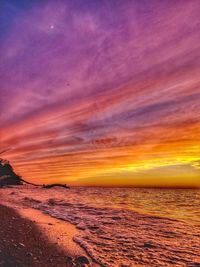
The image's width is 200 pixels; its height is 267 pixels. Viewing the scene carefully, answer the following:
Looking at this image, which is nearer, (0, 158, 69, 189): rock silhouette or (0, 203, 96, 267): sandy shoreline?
(0, 203, 96, 267): sandy shoreline

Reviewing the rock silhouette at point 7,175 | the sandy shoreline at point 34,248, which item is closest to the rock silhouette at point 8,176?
the rock silhouette at point 7,175

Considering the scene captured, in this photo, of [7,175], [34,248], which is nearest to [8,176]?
[7,175]

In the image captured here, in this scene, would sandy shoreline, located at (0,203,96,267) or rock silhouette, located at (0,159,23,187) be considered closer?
sandy shoreline, located at (0,203,96,267)

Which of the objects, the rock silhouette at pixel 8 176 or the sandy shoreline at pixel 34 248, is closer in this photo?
the sandy shoreline at pixel 34 248

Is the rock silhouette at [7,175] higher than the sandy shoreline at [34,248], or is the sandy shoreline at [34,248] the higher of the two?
the rock silhouette at [7,175]

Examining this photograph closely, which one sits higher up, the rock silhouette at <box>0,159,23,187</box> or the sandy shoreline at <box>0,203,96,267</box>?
the rock silhouette at <box>0,159,23,187</box>

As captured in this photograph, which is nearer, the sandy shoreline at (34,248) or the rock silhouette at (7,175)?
the sandy shoreline at (34,248)

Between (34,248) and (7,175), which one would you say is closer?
(34,248)

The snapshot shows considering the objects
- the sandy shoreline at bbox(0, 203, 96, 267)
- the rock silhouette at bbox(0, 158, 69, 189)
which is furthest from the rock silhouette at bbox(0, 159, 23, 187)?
the sandy shoreline at bbox(0, 203, 96, 267)

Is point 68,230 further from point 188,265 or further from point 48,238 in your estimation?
point 188,265

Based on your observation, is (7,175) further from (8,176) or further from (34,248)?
(34,248)

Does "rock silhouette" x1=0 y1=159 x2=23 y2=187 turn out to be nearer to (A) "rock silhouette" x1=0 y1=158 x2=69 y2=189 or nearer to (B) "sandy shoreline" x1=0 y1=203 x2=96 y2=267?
(A) "rock silhouette" x1=0 y1=158 x2=69 y2=189

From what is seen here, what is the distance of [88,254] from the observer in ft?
30.0

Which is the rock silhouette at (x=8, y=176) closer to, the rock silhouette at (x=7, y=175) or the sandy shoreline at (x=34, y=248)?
Result: the rock silhouette at (x=7, y=175)
